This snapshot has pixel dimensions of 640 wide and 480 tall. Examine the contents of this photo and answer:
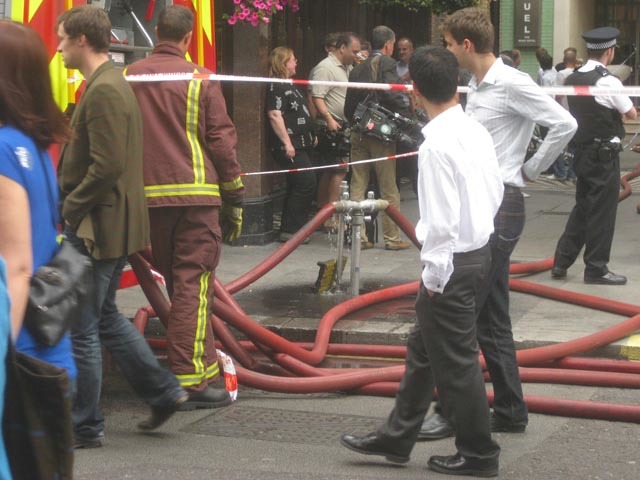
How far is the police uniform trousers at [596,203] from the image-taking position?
29.2 ft

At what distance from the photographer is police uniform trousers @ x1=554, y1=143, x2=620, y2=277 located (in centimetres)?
891

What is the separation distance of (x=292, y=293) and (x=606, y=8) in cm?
2043

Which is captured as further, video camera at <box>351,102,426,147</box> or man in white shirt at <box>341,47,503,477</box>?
video camera at <box>351,102,426,147</box>

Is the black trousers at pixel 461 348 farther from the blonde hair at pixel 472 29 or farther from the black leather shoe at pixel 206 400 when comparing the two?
the black leather shoe at pixel 206 400

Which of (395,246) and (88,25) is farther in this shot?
(395,246)

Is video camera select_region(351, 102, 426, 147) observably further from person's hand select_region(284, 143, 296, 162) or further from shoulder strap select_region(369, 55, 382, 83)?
person's hand select_region(284, 143, 296, 162)

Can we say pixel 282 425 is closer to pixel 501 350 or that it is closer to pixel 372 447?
pixel 372 447

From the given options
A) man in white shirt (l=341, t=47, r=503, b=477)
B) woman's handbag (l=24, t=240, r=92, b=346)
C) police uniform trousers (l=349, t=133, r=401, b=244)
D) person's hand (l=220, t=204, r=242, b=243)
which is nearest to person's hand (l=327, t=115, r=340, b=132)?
police uniform trousers (l=349, t=133, r=401, b=244)

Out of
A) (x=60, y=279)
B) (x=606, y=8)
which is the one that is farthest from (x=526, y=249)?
(x=606, y=8)

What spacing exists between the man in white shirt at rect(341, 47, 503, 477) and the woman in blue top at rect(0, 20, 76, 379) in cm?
163

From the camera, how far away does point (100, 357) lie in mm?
5387

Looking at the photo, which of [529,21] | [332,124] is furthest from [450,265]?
[529,21]

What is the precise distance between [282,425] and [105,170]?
145 cm

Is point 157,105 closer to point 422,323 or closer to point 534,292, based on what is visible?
point 422,323
